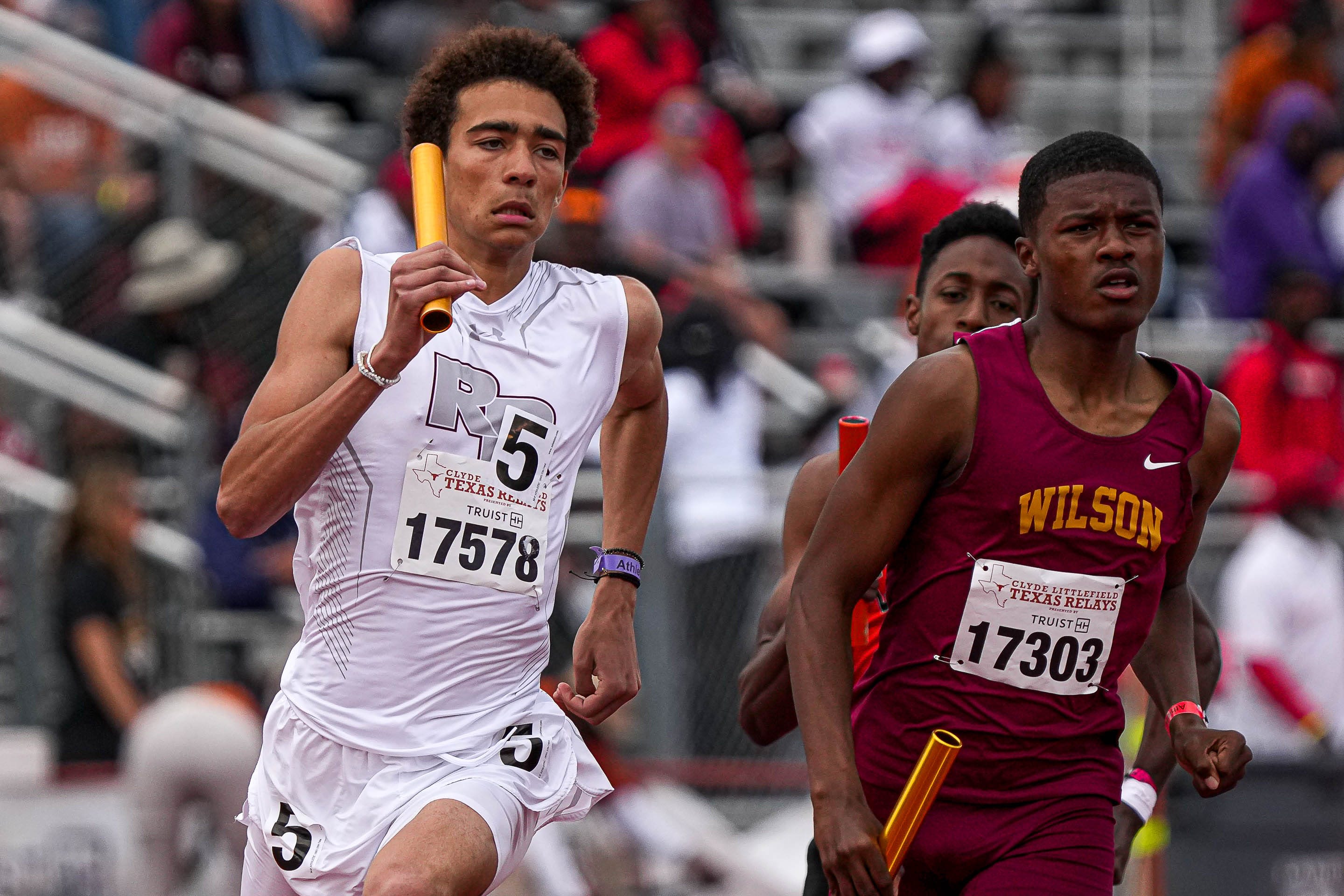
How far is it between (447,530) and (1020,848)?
141 cm

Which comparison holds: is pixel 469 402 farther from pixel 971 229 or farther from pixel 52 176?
pixel 52 176

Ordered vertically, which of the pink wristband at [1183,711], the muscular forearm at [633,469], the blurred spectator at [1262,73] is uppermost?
the blurred spectator at [1262,73]

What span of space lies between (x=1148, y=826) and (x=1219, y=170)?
6667mm

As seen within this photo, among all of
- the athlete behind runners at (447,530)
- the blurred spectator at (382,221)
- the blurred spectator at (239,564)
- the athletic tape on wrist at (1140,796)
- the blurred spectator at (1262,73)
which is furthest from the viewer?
the blurred spectator at (1262,73)

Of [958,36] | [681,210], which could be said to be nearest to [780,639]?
[681,210]

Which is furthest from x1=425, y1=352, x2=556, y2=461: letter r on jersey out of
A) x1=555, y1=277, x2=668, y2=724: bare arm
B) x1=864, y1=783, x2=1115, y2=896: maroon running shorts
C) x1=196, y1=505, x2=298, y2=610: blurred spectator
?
x1=196, y1=505, x2=298, y2=610: blurred spectator

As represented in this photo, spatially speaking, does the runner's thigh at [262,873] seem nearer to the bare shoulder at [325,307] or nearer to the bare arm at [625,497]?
the bare arm at [625,497]

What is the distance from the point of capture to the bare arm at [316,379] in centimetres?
382

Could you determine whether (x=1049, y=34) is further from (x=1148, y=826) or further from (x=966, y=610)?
(x=966, y=610)

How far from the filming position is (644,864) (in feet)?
28.9

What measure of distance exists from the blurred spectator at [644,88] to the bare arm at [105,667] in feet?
12.7

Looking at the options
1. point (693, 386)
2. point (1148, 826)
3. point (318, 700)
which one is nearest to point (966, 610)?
point (318, 700)

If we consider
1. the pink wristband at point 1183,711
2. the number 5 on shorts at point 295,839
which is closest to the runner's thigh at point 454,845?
the number 5 on shorts at point 295,839

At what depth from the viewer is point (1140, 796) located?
4848 millimetres
